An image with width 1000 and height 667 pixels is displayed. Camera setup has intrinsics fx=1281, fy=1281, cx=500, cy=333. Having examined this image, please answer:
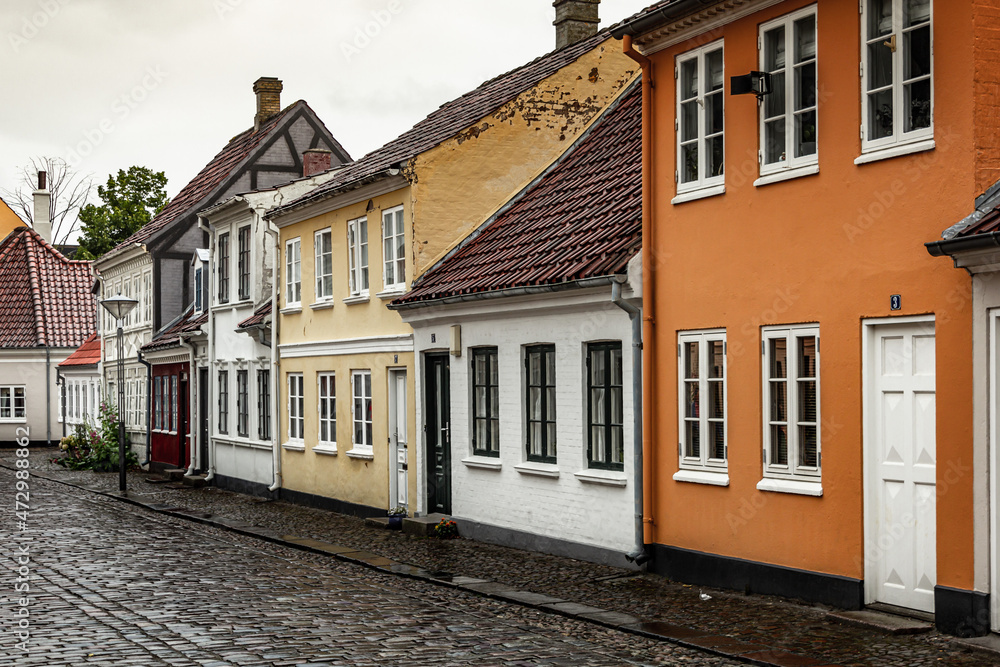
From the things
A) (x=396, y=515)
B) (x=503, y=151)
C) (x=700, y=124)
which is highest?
(x=503, y=151)

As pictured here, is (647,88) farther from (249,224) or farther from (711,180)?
(249,224)

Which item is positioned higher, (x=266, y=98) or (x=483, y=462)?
(x=266, y=98)

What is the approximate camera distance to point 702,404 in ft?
42.3

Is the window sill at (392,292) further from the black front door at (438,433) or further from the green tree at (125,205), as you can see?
the green tree at (125,205)

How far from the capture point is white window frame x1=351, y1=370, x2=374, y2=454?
67.8 ft

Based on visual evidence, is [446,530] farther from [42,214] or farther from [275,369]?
→ [42,214]

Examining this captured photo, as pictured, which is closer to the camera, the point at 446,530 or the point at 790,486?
the point at 790,486

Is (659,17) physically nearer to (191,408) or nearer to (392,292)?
(392,292)

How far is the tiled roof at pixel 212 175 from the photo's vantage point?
3209 cm

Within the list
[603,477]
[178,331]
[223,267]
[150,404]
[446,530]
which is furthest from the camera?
[150,404]

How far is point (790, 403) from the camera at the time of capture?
Result: 459 inches

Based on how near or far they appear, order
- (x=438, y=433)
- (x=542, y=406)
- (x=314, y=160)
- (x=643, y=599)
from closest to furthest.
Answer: (x=643, y=599) → (x=542, y=406) → (x=438, y=433) → (x=314, y=160)

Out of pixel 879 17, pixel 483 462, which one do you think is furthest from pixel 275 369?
pixel 879 17

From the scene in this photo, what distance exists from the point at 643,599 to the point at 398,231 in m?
9.00
